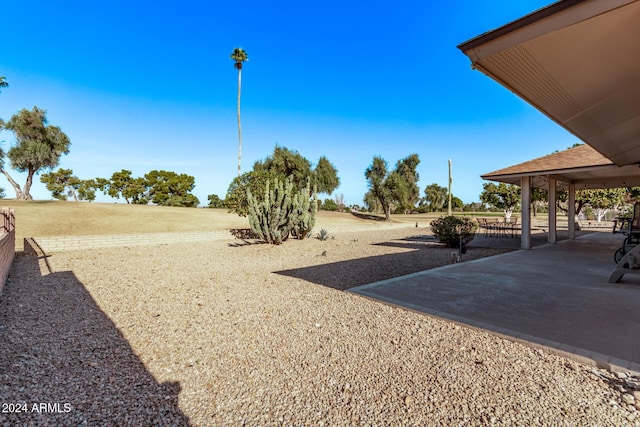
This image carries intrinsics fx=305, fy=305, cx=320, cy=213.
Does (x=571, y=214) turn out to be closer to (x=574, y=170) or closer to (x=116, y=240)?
(x=574, y=170)

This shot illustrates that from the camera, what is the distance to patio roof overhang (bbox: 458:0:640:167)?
2381mm

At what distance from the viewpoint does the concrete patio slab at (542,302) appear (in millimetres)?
3205

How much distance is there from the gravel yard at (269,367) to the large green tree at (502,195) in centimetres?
2662

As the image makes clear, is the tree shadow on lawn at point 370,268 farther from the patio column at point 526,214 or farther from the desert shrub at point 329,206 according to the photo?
the desert shrub at point 329,206

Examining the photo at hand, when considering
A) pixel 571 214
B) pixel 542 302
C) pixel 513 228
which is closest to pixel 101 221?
pixel 542 302

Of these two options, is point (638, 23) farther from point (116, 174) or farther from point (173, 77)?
point (116, 174)

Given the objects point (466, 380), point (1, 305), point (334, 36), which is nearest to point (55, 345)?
point (1, 305)

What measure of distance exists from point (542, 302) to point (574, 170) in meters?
8.18

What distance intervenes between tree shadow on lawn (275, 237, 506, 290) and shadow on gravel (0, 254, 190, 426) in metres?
3.67

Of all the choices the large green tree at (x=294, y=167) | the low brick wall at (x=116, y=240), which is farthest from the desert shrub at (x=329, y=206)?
the low brick wall at (x=116, y=240)

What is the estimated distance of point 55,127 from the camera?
28.0 m

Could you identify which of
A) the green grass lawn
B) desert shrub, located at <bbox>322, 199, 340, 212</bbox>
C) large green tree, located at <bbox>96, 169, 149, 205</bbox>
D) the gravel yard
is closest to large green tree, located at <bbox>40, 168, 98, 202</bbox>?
large green tree, located at <bbox>96, 169, 149, 205</bbox>

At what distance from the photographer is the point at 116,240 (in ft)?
38.8

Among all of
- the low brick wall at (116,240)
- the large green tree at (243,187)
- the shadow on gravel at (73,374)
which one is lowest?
the shadow on gravel at (73,374)
